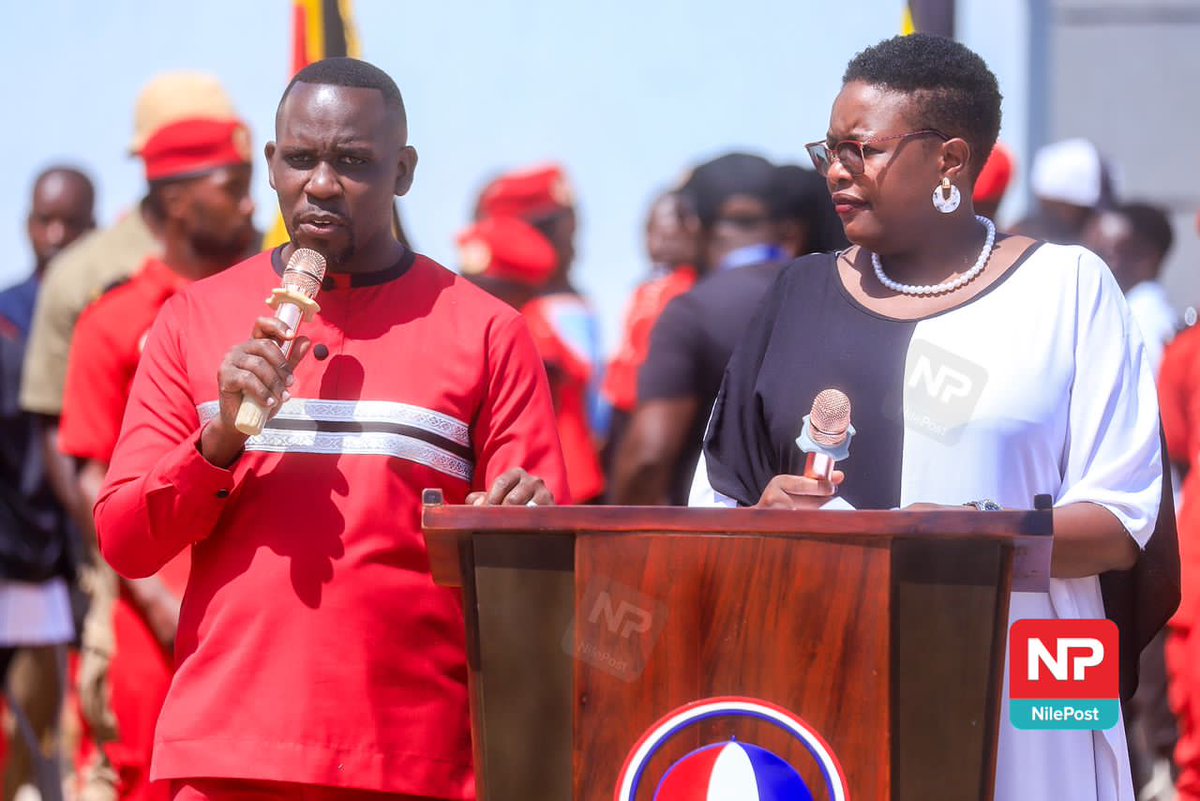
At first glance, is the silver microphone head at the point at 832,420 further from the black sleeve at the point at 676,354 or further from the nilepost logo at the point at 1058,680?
the black sleeve at the point at 676,354

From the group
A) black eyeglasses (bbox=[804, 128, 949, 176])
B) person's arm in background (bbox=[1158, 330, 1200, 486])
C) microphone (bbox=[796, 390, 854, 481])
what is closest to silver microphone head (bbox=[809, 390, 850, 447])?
microphone (bbox=[796, 390, 854, 481])

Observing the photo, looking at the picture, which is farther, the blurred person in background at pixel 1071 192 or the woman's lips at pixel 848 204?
the blurred person in background at pixel 1071 192

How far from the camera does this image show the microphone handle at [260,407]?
3047mm

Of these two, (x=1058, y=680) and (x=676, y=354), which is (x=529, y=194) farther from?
(x=1058, y=680)

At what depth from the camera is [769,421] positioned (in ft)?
10.9

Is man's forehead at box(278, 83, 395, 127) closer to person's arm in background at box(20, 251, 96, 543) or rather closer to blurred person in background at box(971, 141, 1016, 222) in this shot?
person's arm in background at box(20, 251, 96, 543)

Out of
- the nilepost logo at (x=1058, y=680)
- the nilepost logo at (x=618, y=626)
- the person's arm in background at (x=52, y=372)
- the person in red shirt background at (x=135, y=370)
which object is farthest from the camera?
the person's arm in background at (x=52, y=372)

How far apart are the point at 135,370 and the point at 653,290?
10.7 ft

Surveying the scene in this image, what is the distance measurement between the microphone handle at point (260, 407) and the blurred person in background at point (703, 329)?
2.23 m

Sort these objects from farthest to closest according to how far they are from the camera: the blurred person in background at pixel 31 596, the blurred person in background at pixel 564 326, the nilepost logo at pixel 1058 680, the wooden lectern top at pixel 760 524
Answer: the blurred person in background at pixel 564 326, the blurred person in background at pixel 31 596, the nilepost logo at pixel 1058 680, the wooden lectern top at pixel 760 524

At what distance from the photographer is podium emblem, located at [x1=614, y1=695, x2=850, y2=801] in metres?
2.69

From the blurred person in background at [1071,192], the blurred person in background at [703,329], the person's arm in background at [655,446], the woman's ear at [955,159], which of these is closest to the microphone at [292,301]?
the woman's ear at [955,159]

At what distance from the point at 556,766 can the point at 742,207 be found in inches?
128

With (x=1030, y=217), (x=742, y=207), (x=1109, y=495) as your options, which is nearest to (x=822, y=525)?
(x=1109, y=495)
